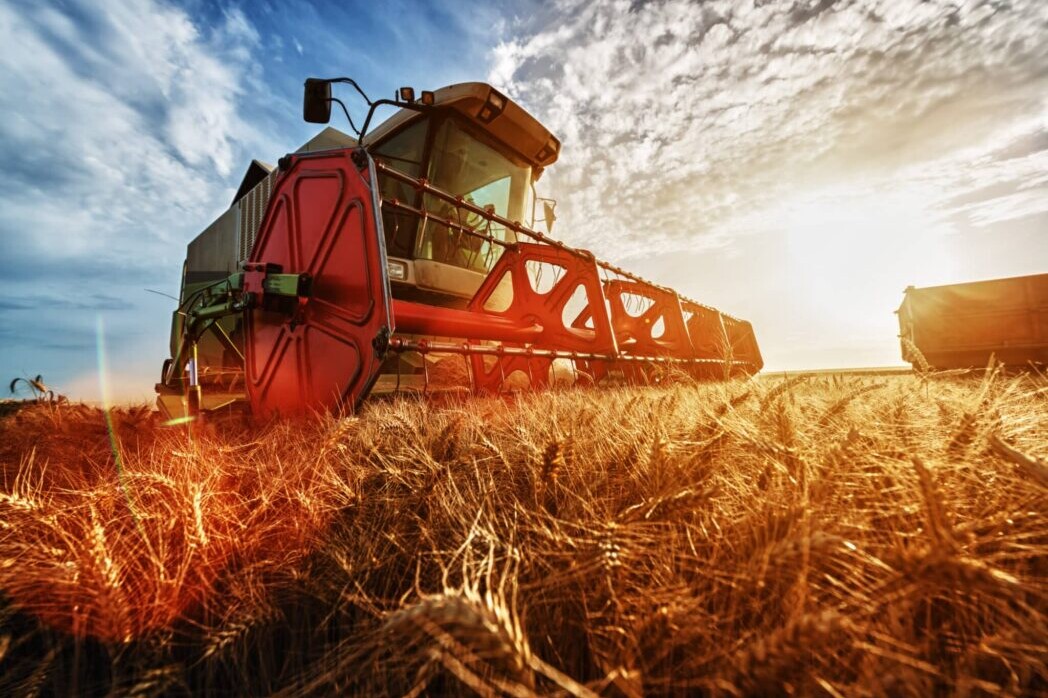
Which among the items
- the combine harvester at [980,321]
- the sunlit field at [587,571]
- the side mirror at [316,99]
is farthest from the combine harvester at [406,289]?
the combine harvester at [980,321]

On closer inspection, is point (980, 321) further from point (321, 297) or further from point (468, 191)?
point (321, 297)

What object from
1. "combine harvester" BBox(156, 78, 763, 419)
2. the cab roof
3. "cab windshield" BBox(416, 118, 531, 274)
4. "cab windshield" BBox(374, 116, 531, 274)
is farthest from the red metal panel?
the cab roof

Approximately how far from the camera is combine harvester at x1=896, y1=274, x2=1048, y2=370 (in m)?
8.05

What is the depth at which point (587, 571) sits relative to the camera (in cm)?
69

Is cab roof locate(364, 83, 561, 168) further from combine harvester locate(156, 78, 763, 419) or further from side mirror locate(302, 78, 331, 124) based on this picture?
side mirror locate(302, 78, 331, 124)

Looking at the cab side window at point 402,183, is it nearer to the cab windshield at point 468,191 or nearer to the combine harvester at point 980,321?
the cab windshield at point 468,191

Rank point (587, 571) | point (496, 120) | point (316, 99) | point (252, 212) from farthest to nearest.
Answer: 1. point (252, 212)
2. point (496, 120)
3. point (316, 99)
4. point (587, 571)

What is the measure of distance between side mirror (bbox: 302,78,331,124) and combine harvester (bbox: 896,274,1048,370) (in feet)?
33.2

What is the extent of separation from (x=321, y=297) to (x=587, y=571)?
2573mm

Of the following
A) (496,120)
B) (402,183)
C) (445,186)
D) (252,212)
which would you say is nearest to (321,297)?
(402,183)

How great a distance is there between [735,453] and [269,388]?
2.96 meters

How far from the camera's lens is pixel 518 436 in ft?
5.31

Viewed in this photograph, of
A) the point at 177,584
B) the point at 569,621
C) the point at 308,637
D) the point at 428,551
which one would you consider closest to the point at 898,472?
the point at 569,621

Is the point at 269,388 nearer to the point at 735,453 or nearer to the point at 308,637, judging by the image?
the point at 308,637
